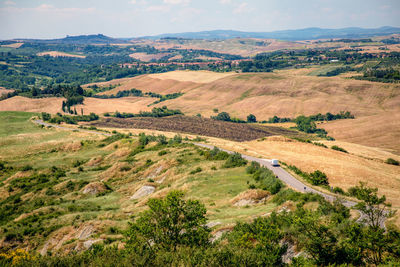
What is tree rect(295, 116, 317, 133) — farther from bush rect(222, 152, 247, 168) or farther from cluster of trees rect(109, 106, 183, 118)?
bush rect(222, 152, 247, 168)

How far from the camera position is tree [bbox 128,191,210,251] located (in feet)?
104

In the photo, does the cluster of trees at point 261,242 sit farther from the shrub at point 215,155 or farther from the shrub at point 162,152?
the shrub at point 162,152

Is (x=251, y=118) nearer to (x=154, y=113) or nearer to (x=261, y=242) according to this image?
(x=154, y=113)

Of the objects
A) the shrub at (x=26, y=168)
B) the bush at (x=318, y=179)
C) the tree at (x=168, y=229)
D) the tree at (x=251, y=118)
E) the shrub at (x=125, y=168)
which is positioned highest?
the tree at (x=168, y=229)

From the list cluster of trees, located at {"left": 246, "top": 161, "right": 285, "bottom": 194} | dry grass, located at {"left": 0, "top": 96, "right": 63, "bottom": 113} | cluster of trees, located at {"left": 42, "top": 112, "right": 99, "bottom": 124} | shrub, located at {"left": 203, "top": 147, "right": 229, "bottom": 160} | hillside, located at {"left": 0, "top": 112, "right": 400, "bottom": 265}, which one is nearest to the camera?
hillside, located at {"left": 0, "top": 112, "right": 400, "bottom": 265}

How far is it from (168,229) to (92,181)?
4781 cm

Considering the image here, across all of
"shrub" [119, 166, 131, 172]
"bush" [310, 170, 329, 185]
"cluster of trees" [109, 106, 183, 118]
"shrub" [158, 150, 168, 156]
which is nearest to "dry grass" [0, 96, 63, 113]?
"cluster of trees" [109, 106, 183, 118]

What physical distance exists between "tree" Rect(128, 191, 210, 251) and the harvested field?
9328 cm

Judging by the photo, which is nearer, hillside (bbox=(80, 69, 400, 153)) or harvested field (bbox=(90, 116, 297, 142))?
harvested field (bbox=(90, 116, 297, 142))

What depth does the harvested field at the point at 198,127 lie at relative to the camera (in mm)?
134375

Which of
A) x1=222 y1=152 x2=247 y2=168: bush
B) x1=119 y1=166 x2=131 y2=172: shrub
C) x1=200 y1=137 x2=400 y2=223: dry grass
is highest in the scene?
x1=222 y1=152 x2=247 y2=168: bush

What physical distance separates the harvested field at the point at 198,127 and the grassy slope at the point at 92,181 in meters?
40.0

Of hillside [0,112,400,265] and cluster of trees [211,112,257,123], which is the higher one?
hillside [0,112,400,265]

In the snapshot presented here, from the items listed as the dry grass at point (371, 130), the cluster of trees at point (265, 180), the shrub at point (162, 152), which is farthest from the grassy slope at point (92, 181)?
the dry grass at point (371, 130)
